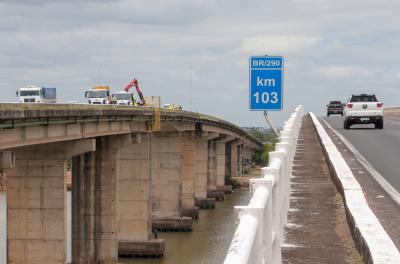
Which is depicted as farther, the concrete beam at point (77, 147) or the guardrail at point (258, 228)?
the concrete beam at point (77, 147)

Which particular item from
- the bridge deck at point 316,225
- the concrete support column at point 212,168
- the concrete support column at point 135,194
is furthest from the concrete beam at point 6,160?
the concrete support column at point 212,168

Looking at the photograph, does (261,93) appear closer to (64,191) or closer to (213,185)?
(64,191)

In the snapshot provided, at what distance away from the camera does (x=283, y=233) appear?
30.0ft

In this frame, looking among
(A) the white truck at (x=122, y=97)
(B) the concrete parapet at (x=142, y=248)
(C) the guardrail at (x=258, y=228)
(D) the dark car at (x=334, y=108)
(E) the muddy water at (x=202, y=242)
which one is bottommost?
(E) the muddy water at (x=202, y=242)

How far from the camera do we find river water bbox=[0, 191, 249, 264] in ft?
145

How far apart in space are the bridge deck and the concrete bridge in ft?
40.2

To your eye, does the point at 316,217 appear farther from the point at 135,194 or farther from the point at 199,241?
the point at 199,241

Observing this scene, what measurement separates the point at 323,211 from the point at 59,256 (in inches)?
1007

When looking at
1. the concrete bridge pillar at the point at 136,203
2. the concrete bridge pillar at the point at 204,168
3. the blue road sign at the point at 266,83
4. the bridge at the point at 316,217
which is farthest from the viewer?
the concrete bridge pillar at the point at 204,168

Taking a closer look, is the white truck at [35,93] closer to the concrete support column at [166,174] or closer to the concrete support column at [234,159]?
the concrete support column at [166,174]

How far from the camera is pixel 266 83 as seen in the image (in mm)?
14344

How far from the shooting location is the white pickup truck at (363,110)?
38594 millimetres

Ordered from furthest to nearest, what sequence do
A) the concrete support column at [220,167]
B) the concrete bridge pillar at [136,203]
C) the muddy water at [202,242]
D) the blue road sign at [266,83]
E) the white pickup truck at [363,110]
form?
the concrete support column at [220,167]
the concrete bridge pillar at [136,203]
the muddy water at [202,242]
the white pickup truck at [363,110]
the blue road sign at [266,83]

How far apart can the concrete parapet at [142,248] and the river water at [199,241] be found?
24.0 inches
